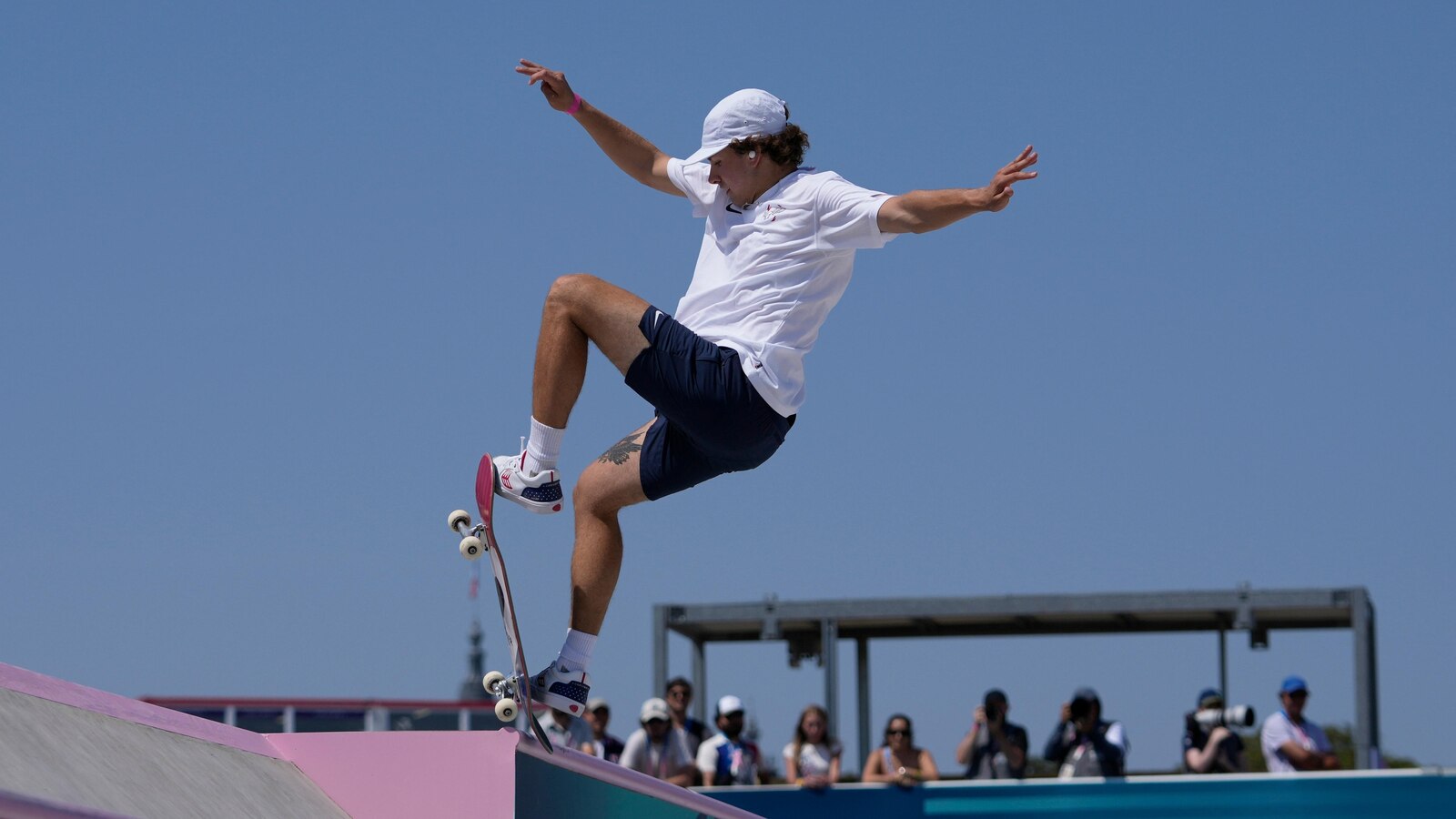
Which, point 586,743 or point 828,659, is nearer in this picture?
point 586,743

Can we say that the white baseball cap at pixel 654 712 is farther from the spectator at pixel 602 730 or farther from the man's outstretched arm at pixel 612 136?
the man's outstretched arm at pixel 612 136

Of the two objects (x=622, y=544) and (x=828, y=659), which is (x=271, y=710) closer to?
(x=828, y=659)

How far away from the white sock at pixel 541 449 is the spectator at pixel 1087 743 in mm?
6437

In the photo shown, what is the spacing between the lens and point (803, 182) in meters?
5.11

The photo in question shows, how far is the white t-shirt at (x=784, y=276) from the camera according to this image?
4.96 meters

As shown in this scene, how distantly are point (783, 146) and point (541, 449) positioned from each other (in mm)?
1156

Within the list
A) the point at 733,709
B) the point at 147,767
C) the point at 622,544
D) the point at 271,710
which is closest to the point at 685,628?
the point at 733,709

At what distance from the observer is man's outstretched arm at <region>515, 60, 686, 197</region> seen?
Result: 5.66 meters

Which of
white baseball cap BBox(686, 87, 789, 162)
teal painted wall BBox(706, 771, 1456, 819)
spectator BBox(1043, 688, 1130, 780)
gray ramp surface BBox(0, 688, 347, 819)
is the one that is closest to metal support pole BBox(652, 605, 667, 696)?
teal painted wall BBox(706, 771, 1456, 819)

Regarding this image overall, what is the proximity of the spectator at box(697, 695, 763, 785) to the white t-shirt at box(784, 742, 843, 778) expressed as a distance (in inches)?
9.6

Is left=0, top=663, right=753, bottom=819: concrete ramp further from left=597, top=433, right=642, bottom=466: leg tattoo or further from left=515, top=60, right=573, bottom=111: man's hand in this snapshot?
left=515, top=60, right=573, bottom=111: man's hand

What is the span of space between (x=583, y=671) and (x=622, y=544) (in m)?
0.41

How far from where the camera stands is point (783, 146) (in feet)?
17.0

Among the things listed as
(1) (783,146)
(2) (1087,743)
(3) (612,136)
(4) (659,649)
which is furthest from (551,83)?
(4) (659,649)
